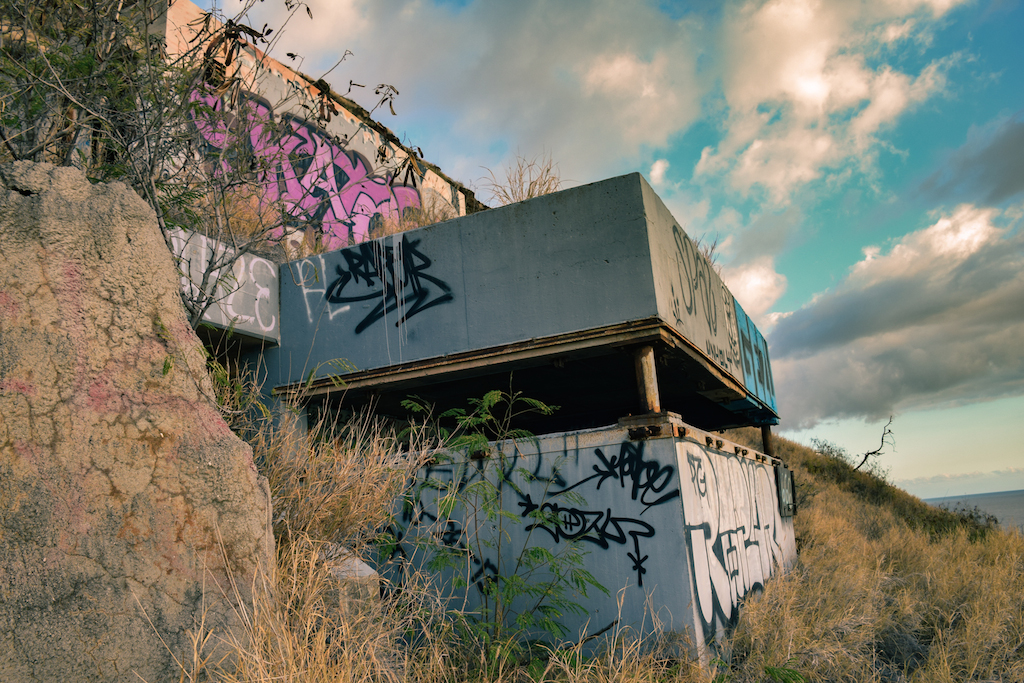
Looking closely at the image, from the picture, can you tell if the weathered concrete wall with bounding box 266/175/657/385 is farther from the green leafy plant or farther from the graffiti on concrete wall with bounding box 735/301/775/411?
the graffiti on concrete wall with bounding box 735/301/775/411

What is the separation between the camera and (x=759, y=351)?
40.4 ft

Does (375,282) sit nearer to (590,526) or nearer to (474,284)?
(474,284)

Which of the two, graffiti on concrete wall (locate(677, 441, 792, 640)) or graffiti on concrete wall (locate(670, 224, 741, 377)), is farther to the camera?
graffiti on concrete wall (locate(670, 224, 741, 377))

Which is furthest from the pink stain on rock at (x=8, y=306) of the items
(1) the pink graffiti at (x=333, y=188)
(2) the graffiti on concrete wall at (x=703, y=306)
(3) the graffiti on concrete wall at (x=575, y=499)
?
(1) the pink graffiti at (x=333, y=188)

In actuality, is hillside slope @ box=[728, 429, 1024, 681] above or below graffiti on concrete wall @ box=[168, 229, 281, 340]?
below

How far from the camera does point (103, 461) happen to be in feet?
11.6

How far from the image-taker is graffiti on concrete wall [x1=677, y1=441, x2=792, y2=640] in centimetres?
586

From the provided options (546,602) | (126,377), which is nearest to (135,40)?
(126,377)

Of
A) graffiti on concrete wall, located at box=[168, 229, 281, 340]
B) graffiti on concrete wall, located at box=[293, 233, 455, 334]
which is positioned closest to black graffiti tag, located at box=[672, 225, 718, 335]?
graffiti on concrete wall, located at box=[293, 233, 455, 334]

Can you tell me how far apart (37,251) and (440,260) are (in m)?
4.25

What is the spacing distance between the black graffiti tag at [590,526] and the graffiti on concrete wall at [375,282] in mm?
2624

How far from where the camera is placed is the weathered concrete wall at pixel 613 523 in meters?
5.70

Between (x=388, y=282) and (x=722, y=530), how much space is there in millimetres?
4678

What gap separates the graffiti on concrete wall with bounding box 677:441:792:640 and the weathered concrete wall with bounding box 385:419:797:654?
0.07 ft
